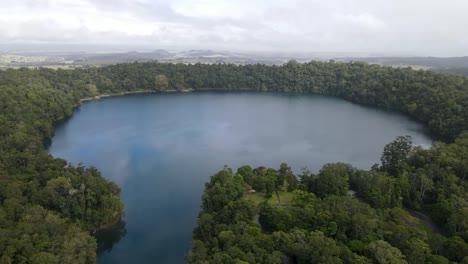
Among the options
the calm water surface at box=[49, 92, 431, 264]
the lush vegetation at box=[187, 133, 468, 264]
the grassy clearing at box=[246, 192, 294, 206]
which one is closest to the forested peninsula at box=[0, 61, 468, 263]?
the lush vegetation at box=[187, 133, 468, 264]

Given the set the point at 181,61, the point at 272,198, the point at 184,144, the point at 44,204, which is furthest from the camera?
the point at 181,61

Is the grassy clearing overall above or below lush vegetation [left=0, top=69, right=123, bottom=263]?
below

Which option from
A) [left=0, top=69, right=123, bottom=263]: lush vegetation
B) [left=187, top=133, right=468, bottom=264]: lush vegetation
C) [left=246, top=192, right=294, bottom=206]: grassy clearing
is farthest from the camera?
[left=246, top=192, right=294, bottom=206]: grassy clearing

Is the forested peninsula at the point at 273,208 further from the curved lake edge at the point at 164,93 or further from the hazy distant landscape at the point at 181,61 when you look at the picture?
the hazy distant landscape at the point at 181,61

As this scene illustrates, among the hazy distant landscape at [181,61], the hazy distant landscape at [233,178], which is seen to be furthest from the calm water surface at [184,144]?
the hazy distant landscape at [181,61]

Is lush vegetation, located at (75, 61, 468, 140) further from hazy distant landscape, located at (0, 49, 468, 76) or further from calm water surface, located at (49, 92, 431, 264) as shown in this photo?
hazy distant landscape, located at (0, 49, 468, 76)

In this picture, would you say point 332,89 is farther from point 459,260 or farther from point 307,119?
point 459,260

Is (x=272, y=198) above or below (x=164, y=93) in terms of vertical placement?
below

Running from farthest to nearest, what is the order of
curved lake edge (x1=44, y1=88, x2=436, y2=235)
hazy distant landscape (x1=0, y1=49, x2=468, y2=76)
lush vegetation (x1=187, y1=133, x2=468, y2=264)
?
hazy distant landscape (x1=0, y1=49, x2=468, y2=76)
curved lake edge (x1=44, y1=88, x2=436, y2=235)
lush vegetation (x1=187, y1=133, x2=468, y2=264)

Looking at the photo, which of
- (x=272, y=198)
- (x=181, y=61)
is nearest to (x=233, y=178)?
(x=272, y=198)

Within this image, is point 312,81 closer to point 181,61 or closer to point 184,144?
point 184,144
